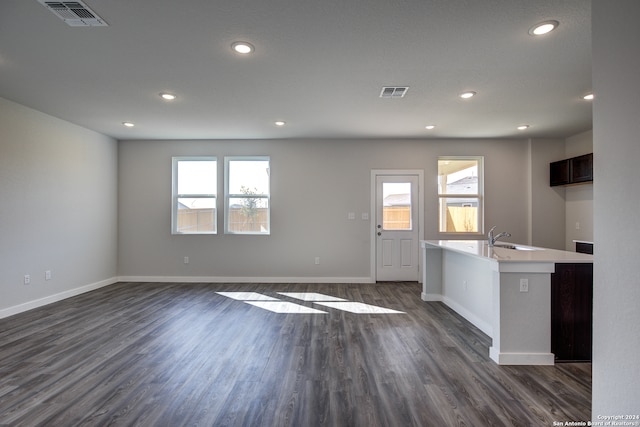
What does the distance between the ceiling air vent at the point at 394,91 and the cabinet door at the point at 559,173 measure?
11.7 feet

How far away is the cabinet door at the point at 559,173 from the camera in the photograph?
200 inches

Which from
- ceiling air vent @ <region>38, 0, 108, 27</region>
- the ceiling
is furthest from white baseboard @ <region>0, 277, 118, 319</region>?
ceiling air vent @ <region>38, 0, 108, 27</region>

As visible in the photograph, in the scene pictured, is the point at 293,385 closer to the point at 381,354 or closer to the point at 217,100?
the point at 381,354

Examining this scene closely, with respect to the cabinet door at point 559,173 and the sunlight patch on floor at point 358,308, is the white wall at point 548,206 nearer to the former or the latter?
the cabinet door at point 559,173

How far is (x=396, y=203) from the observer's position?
18.6ft

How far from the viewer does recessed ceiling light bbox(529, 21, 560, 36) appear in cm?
219

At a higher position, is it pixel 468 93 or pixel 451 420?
pixel 468 93

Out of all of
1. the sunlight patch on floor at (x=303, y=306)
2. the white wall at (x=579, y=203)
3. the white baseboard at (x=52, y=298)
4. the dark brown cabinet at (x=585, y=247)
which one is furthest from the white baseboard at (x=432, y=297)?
the white baseboard at (x=52, y=298)

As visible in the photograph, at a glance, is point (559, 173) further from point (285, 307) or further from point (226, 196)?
point (226, 196)

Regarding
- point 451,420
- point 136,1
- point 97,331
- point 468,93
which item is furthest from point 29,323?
point 468,93

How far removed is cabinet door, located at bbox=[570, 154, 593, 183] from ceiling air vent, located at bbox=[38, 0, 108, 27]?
6118 millimetres

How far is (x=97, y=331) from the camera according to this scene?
3.22 metres

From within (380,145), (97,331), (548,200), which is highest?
(380,145)

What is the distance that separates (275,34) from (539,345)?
10.9 feet
